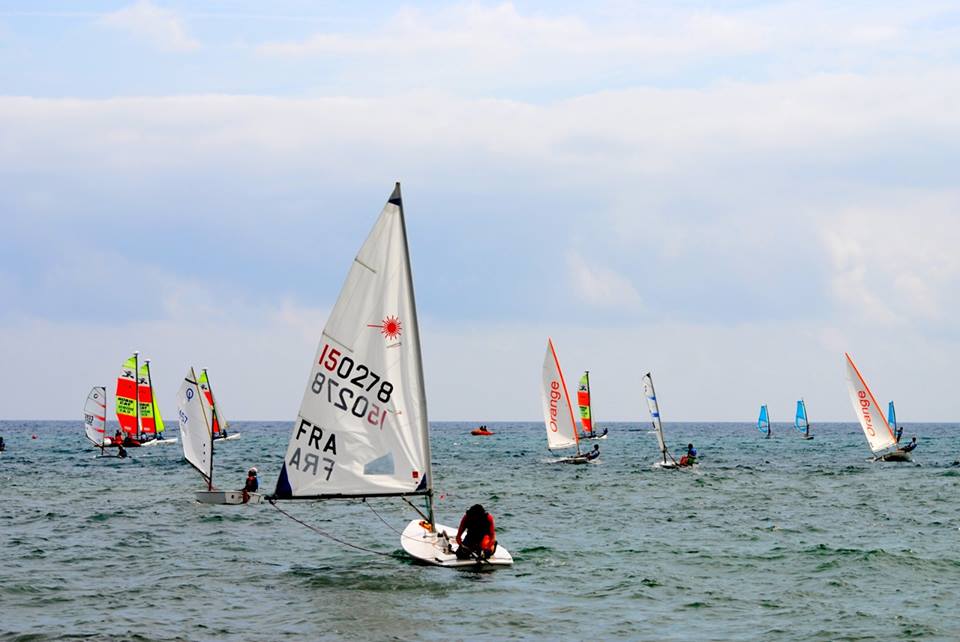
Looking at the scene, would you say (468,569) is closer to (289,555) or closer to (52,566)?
(289,555)

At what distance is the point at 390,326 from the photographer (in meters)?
22.5

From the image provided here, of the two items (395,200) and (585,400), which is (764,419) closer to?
(585,400)

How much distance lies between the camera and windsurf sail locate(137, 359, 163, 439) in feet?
284

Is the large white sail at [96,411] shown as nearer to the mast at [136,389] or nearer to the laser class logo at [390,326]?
the mast at [136,389]

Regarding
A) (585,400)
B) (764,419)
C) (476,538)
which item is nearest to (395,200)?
(476,538)

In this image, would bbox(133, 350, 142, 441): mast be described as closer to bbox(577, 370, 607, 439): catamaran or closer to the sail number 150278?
bbox(577, 370, 607, 439): catamaran

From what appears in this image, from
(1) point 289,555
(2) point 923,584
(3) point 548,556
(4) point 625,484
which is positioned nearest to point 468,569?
(3) point 548,556

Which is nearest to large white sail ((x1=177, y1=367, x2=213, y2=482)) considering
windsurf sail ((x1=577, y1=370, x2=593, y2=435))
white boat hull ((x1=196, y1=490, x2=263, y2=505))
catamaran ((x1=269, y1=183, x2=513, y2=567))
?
white boat hull ((x1=196, y1=490, x2=263, y2=505))

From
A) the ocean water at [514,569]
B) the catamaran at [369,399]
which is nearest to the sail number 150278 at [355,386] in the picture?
the catamaran at [369,399]

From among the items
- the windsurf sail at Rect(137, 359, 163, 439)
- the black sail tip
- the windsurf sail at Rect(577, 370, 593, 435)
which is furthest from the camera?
the windsurf sail at Rect(137, 359, 163, 439)

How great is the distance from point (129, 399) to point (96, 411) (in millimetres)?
3907

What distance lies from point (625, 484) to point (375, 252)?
33106 millimetres

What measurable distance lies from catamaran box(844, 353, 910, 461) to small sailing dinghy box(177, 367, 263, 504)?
41.2 meters

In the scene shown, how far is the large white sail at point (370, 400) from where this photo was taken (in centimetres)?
2239
